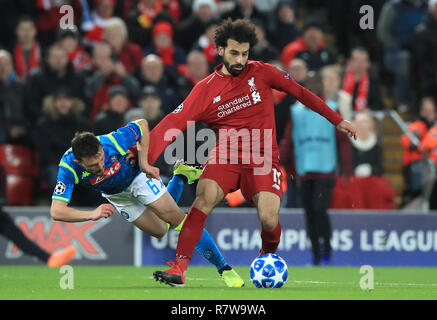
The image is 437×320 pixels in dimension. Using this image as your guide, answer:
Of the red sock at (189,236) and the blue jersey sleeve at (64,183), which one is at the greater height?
the blue jersey sleeve at (64,183)

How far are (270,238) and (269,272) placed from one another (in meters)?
0.43

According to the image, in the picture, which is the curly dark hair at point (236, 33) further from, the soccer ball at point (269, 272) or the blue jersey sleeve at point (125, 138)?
the soccer ball at point (269, 272)

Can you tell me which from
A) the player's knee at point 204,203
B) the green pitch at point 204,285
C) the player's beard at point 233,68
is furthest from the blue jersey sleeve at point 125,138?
the green pitch at point 204,285

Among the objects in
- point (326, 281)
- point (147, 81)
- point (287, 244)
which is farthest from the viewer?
point (147, 81)

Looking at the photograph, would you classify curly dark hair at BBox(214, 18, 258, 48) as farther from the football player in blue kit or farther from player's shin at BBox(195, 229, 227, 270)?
player's shin at BBox(195, 229, 227, 270)

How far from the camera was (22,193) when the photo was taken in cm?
1292

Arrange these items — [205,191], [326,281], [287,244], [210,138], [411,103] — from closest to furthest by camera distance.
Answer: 1. [205,191]
2. [326,281]
3. [210,138]
4. [287,244]
5. [411,103]

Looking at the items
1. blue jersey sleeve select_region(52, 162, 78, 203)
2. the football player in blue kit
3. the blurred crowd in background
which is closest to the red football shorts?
the football player in blue kit

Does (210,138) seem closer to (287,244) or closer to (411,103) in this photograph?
(287,244)

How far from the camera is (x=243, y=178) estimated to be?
8484mm

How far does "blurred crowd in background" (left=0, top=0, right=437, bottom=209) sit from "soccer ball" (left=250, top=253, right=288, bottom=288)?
3.90 metres

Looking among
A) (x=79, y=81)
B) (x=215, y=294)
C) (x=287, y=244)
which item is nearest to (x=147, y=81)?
(x=79, y=81)

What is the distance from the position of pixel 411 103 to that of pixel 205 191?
7800 millimetres

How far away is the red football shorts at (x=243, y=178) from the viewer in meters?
8.35
